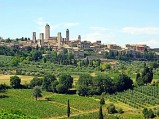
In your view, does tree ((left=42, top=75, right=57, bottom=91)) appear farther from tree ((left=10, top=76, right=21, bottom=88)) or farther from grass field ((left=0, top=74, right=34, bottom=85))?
grass field ((left=0, top=74, right=34, bottom=85))

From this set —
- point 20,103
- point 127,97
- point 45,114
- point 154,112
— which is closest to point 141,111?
point 154,112

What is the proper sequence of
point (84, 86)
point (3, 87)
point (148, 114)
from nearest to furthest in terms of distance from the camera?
point (148, 114)
point (84, 86)
point (3, 87)

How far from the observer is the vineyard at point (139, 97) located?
49.8 meters

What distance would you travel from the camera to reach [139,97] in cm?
5294

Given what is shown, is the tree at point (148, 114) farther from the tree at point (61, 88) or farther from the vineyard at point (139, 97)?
the tree at point (61, 88)

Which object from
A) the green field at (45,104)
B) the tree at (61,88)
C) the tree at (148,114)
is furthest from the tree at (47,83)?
the tree at (148,114)

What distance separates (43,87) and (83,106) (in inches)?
474

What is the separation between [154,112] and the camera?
44.7 metres

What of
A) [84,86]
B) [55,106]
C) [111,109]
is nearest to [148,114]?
Answer: [111,109]

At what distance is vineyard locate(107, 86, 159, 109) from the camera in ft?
163

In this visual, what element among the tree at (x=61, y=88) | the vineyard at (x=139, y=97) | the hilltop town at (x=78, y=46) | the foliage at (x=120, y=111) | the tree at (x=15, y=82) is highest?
the hilltop town at (x=78, y=46)

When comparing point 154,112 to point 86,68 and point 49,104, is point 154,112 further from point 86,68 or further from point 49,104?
point 86,68

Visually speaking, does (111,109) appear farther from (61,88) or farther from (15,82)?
(15,82)

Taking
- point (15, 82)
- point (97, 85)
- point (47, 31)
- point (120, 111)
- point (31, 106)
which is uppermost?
point (47, 31)
